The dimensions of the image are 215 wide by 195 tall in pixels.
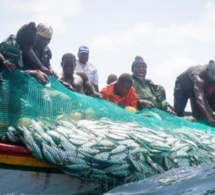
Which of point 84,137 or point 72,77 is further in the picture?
point 72,77

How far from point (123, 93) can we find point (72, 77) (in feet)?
2.65

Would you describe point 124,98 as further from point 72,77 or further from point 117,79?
point 72,77

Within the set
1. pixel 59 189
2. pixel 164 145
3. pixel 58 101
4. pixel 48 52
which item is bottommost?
pixel 59 189

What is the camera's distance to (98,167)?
628 centimetres

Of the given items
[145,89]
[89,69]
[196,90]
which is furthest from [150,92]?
[89,69]

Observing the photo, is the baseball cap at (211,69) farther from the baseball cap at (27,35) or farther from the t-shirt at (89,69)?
the baseball cap at (27,35)

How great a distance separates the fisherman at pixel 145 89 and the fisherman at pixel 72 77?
2.90ft

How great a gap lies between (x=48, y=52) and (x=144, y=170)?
275 cm

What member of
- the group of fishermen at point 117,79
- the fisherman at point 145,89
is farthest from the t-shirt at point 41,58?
the fisherman at point 145,89

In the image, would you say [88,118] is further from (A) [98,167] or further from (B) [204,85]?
(B) [204,85]

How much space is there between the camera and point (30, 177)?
6.34 metres

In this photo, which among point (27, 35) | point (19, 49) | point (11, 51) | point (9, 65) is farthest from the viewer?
point (27, 35)

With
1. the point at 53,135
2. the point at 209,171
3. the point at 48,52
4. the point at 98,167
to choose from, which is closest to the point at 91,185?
the point at 98,167

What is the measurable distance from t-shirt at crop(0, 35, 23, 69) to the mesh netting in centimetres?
24
